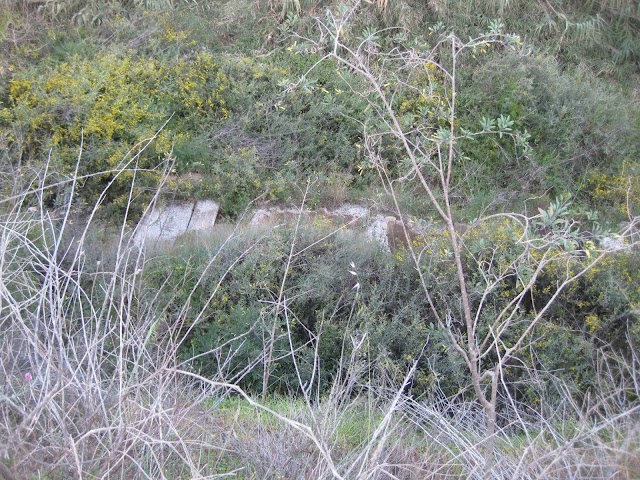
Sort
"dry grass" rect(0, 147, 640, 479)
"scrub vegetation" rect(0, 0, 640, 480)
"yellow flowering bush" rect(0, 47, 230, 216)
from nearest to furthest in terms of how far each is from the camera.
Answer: "dry grass" rect(0, 147, 640, 479), "scrub vegetation" rect(0, 0, 640, 480), "yellow flowering bush" rect(0, 47, 230, 216)

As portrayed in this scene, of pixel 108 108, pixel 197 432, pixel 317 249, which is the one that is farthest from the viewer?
pixel 108 108

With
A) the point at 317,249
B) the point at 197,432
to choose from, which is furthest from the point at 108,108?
the point at 197,432

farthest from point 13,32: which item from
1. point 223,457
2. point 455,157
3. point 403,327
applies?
point 223,457

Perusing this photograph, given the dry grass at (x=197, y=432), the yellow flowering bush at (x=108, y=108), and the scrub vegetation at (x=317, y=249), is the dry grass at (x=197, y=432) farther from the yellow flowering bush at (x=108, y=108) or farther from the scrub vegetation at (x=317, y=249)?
the yellow flowering bush at (x=108, y=108)

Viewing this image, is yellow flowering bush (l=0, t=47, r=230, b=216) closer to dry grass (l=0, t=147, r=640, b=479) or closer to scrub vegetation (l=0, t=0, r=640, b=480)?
scrub vegetation (l=0, t=0, r=640, b=480)

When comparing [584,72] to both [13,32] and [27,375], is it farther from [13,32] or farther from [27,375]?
[27,375]

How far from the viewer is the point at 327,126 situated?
9219 millimetres

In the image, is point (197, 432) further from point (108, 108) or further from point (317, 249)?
point (108, 108)

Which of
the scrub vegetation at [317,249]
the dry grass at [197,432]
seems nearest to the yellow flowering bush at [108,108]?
the scrub vegetation at [317,249]

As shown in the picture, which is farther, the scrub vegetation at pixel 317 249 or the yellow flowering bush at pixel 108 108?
the yellow flowering bush at pixel 108 108

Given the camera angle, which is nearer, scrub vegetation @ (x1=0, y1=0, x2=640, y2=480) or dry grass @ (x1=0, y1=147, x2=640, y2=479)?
dry grass @ (x1=0, y1=147, x2=640, y2=479)

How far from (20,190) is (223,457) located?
4.08 m

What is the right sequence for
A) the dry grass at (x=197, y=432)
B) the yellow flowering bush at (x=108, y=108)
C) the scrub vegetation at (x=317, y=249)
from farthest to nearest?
the yellow flowering bush at (x=108, y=108)
the scrub vegetation at (x=317, y=249)
the dry grass at (x=197, y=432)

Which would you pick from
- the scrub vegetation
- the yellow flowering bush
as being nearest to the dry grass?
the scrub vegetation
